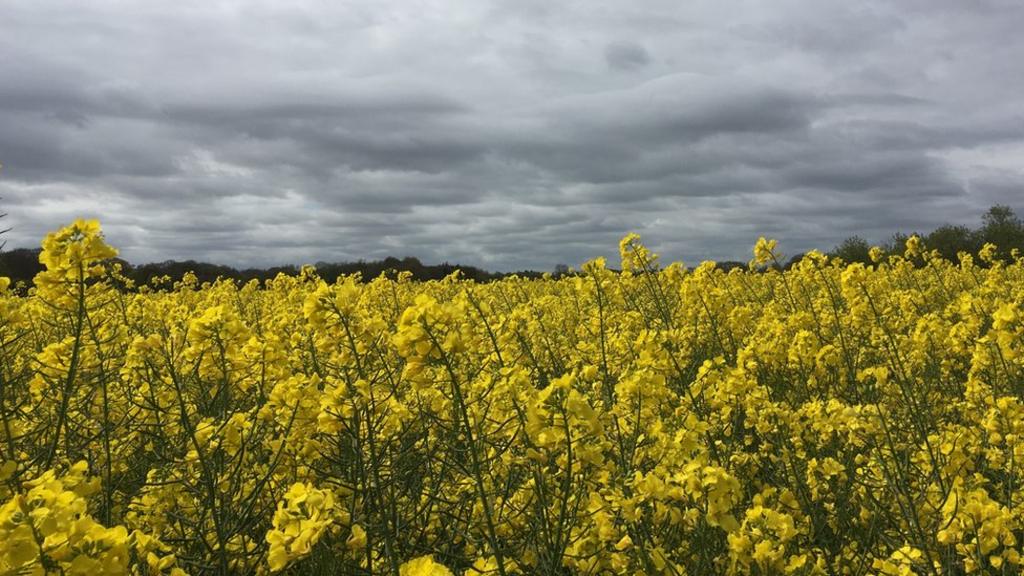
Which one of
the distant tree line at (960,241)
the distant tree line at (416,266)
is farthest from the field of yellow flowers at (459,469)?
the distant tree line at (960,241)

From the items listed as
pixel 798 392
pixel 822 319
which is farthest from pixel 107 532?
pixel 822 319

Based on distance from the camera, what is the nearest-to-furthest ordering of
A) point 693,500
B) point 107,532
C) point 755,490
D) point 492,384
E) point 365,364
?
point 107,532
point 693,500
point 492,384
point 755,490
point 365,364

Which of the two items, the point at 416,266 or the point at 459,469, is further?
the point at 416,266

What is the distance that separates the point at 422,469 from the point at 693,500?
5.76 feet

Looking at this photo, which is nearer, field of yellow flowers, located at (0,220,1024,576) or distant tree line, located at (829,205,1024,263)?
field of yellow flowers, located at (0,220,1024,576)

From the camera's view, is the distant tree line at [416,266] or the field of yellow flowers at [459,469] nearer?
the field of yellow flowers at [459,469]

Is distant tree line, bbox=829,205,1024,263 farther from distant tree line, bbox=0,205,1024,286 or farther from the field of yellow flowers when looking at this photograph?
the field of yellow flowers

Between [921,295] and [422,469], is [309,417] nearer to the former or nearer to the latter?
[422,469]

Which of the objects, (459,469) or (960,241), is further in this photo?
(960,241)

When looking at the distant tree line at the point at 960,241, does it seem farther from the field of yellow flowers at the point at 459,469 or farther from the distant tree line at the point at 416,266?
the field of yellow flowers at the point at 459,469

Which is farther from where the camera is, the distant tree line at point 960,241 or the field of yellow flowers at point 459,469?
the distant tree line at point 960,241

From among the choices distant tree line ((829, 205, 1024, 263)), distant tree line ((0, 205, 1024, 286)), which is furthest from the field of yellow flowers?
distant tree line ((829, 205, 1024, 263))

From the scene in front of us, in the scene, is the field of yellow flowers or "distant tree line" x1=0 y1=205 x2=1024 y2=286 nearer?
the field of yellow flowers

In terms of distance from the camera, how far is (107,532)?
1479 millimetres
